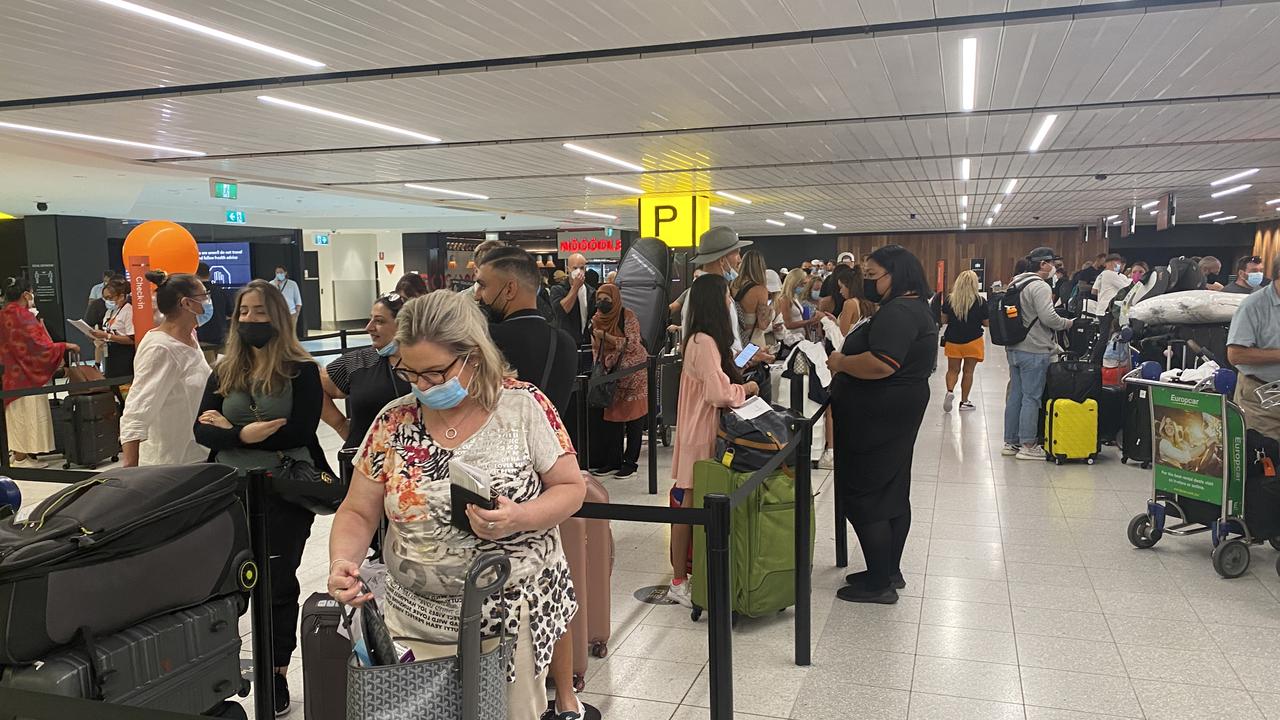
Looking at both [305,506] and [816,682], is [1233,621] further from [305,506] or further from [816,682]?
[305,506]

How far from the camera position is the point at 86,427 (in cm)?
823

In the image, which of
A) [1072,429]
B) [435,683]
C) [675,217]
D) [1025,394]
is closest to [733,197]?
[675,217]

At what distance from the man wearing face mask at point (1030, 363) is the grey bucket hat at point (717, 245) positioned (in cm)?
382

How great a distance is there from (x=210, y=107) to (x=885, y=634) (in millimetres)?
7313

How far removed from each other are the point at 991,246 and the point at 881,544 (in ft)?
104

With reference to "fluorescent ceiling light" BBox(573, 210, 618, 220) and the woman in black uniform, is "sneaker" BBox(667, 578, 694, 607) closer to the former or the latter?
the woman in black uniform

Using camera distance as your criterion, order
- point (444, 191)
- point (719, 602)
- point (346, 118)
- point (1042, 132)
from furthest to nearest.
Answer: point (444, 191), point (1042, 132), point (346, 118), point (719, 602)

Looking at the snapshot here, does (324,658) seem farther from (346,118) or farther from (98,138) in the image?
(98,138)

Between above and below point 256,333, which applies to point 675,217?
above

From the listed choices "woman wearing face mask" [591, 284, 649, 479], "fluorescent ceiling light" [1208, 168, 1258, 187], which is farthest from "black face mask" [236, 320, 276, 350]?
"fluorescent ceiling light" [1208, 168, 1258, 187]

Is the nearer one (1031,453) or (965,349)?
(1031,453)

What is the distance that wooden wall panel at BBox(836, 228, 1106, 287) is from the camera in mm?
32250

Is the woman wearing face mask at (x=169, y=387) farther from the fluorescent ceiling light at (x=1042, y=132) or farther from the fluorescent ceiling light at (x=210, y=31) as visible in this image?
the fluorescent ceiling light at (x=1042, y=132)

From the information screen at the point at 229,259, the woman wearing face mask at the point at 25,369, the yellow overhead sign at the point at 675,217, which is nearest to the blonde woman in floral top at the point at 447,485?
the woman wearing face mask at the point at 25,369
